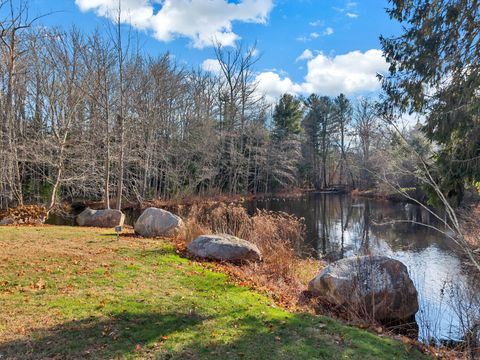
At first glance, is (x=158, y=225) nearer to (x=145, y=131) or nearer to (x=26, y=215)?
(x=26, y=215)

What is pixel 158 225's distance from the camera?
9.95 meters

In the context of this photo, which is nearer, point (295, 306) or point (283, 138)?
point (295, 306)

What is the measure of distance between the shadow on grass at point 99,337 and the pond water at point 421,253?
2.96 meters

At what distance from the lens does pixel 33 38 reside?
49.0 feet

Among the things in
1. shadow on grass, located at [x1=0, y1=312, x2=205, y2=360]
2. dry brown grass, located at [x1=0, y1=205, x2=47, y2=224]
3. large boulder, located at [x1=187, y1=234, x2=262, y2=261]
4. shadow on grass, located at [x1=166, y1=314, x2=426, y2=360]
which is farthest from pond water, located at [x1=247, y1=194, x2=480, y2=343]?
dry brown grass, located at [x1=0, y1=205, x2=47, y2=224]

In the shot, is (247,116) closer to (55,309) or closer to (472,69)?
(472,69)

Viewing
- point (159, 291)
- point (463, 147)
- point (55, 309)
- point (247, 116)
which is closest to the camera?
point (55, 309)

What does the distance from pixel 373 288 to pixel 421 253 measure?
6237mm

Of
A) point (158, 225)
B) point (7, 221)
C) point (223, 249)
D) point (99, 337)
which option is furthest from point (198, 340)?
point (7, 221)

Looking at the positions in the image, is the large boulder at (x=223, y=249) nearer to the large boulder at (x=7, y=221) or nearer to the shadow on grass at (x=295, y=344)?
the shadow on grass at (x=295, y=344)

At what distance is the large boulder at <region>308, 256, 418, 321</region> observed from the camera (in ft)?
20.0

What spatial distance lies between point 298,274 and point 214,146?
20012 mm

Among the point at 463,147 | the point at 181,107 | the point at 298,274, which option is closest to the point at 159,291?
the point at 298,274

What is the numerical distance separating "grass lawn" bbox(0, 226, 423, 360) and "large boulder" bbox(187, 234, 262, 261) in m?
1.18
